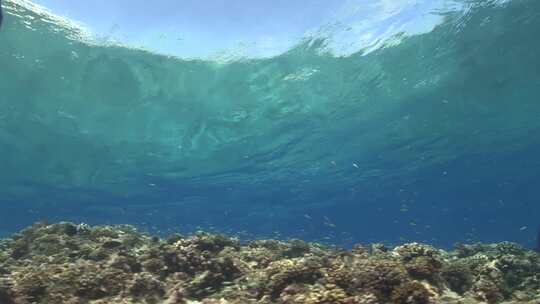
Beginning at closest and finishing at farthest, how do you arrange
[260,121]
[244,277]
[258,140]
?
1. [244,277]
2. [260,121]
3. [258,140]

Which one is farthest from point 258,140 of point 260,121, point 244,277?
point 244,277

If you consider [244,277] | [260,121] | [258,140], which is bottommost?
[244,277]

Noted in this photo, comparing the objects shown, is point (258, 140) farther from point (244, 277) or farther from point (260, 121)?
point (244, 277)

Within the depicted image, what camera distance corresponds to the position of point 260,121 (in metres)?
28.9

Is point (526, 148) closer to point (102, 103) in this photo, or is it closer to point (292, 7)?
point (292, 7)

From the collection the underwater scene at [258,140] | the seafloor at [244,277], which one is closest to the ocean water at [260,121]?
the underwater scene at [258,140]

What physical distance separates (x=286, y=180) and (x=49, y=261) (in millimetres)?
33148

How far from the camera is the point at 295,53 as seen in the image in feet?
73.1

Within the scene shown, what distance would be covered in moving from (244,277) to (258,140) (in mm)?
24018

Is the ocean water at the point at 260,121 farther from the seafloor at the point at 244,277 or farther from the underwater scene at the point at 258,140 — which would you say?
the seafloor at the point at 244,277

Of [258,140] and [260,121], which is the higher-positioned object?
[258,140]

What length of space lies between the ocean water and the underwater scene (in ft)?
0.43

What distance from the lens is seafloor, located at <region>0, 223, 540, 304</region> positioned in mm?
5992

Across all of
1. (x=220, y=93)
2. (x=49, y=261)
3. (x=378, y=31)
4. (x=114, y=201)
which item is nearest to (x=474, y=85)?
(x=378, y=31)
